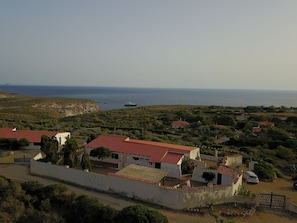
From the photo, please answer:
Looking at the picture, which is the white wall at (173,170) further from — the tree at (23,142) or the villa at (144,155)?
the tree at (23,142)

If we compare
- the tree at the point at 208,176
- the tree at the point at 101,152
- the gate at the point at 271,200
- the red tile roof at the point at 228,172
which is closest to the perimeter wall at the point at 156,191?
the gate at the point at 271,200

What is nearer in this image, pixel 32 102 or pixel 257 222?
pixel 257 222

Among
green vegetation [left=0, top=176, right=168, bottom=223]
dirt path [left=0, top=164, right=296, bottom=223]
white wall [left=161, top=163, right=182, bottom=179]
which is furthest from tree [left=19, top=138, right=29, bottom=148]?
white wall [left=161, top=163, right=182, bottom=179]

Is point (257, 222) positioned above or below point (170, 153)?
below

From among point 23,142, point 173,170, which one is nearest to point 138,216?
point 173,170

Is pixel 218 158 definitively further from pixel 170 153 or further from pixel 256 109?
pixel 256 109

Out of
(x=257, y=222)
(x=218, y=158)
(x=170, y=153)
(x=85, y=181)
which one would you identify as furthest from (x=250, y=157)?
(x=85, y=181)
